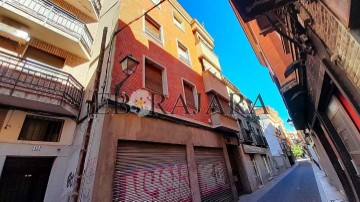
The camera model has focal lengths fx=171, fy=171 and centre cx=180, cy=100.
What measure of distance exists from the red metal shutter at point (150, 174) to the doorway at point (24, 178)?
3.22m

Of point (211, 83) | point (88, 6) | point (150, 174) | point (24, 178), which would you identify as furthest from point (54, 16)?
point (211, 83)

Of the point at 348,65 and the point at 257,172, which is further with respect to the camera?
the point at 257,172

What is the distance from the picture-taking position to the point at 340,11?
1.87m

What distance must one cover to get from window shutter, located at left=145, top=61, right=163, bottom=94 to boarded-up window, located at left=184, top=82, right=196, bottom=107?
1.98 meters

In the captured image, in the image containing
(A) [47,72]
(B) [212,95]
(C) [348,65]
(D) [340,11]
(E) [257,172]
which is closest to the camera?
(D) [340,11]

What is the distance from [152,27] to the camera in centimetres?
969

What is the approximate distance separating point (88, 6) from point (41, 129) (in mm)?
6810

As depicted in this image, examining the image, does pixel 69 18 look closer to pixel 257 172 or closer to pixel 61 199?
pixel 61 199

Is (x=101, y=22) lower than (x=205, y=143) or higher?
higher

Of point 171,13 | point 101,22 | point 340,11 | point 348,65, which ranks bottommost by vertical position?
point 348,65

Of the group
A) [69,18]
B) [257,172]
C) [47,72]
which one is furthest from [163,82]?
[257,172]

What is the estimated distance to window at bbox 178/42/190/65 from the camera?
Result: 1094 cm

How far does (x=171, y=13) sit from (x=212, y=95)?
652 cm

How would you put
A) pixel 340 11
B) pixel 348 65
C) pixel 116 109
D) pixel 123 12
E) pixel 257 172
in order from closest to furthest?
pixel 340 11
pixel 348 65
pixel 116 109
pixel 123 12
pixel 257 172
